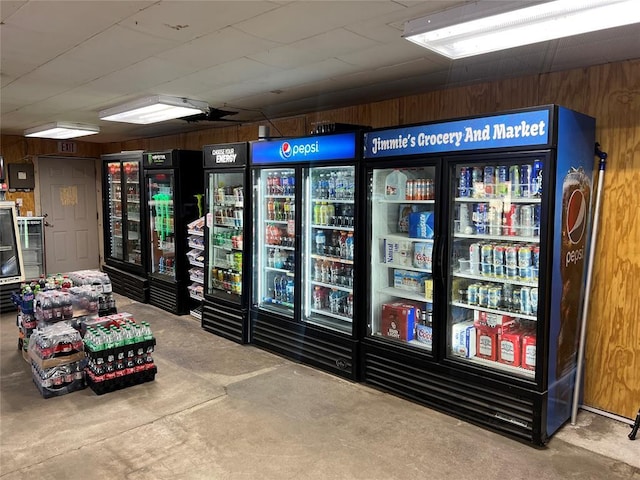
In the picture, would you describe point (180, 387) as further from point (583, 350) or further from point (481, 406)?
point (583, 350)

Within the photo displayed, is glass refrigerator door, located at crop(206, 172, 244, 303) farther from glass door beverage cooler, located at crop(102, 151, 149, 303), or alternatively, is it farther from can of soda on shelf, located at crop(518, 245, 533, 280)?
can of soda on shelf, located at crop(518, 245, 533, 280)

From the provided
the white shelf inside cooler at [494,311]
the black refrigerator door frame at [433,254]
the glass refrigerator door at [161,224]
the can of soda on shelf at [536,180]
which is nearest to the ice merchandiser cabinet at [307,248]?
the black refrigerator door frame at [433,254]

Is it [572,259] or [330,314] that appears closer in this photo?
[572,259]

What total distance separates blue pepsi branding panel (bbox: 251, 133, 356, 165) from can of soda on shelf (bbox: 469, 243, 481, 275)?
1317 millimetres

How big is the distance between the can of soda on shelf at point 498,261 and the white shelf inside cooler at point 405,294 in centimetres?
63

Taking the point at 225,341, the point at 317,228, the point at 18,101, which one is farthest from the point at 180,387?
the point at 18,101

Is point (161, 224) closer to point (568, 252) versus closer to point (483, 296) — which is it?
point (483, 296)

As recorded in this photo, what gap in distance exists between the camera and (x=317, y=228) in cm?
490

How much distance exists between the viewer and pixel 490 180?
356cm

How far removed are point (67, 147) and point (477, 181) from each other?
851 centimetres

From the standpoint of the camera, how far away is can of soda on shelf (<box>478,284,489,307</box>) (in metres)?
3.66

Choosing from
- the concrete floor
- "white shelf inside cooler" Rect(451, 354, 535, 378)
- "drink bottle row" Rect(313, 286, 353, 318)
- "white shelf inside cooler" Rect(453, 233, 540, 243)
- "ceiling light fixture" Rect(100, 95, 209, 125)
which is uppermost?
"ceiling light fixture" Rect(100, 95, 209, 125)

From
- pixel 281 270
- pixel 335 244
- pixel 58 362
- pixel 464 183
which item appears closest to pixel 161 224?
pixel 281 270

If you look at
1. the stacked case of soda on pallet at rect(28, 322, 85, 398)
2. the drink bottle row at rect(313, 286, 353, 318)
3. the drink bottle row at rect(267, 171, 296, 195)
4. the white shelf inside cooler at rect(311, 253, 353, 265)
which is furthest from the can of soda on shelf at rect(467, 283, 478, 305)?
the stacked case of soda on pallet at rect(28, 322, 85, 398)
